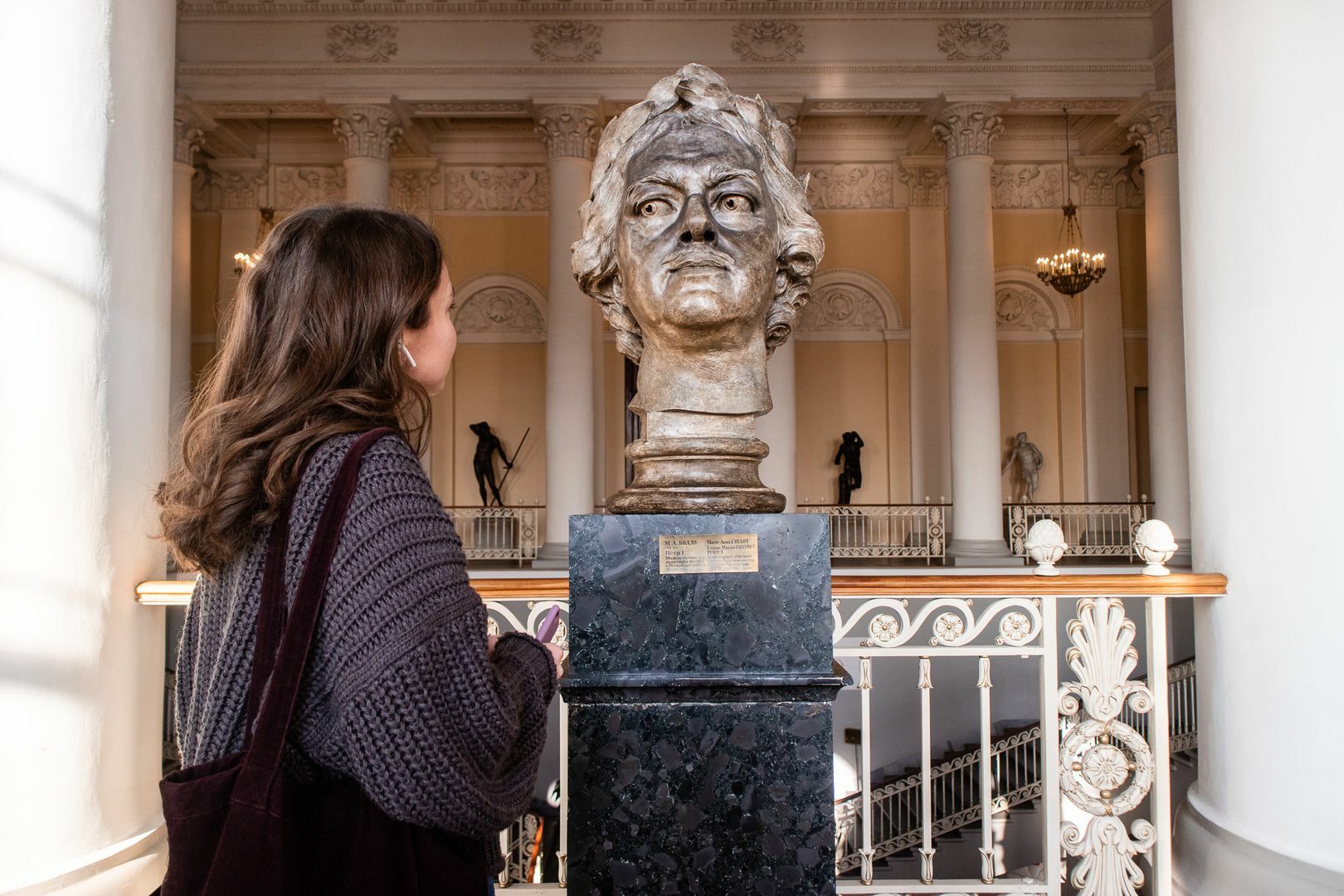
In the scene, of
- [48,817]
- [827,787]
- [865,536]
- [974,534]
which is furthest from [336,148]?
[827,787]

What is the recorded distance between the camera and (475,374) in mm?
13562

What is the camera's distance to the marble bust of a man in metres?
2.13

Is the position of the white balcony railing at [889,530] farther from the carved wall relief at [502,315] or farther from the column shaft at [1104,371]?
the carved wall relief at [502,315]

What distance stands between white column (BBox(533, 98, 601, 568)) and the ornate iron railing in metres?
5.29

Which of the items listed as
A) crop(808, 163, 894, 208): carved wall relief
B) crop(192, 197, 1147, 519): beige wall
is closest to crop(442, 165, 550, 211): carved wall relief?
crop(192, 197, 1147, 519): beige wall

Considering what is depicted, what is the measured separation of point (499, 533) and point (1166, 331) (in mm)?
8884

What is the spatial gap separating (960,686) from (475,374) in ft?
26.3

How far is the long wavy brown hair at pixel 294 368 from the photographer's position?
1.14m

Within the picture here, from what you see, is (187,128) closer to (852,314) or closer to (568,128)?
(568,128)

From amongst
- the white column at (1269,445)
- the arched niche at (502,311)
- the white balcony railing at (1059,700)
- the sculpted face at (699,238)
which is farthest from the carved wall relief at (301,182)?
the white column at (1269,445)

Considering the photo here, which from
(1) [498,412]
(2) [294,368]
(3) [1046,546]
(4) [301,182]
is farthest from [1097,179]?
(2) [294,368]

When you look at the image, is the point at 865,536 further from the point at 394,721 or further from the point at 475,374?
the point at 394,721

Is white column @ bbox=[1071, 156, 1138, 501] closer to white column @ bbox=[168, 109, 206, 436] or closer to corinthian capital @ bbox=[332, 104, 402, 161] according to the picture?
corinthian capital @ bbox=[332, 104, 402, 161]

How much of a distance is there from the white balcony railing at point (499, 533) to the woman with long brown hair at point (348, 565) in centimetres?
896
